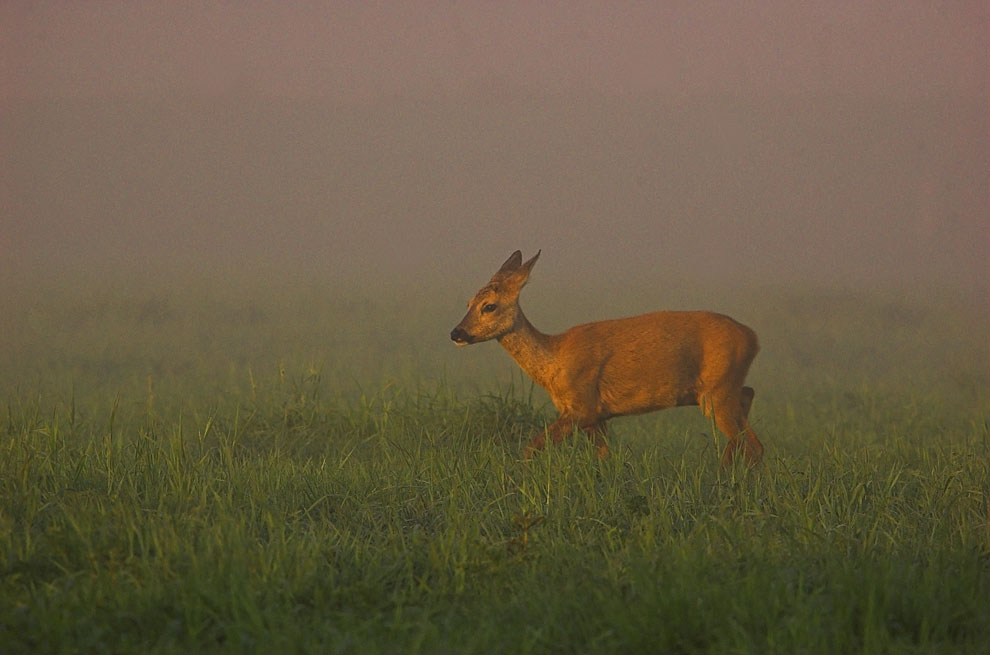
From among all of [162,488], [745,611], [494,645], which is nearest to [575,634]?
[494,645]

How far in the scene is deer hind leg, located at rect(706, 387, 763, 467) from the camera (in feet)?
27.5

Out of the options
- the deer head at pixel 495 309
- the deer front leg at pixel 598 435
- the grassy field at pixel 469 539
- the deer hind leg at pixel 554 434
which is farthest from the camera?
the deer head at pixel 495 309

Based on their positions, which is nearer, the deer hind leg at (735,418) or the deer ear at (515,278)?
the deer hind leg at (735,418)

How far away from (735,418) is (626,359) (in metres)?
0.92

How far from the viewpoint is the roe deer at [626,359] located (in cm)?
862

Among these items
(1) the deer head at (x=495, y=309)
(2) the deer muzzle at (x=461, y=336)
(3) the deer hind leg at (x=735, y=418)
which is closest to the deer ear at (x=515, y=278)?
(1) the deer head at (x=495, y=309)

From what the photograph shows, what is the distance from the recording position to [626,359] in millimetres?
8672

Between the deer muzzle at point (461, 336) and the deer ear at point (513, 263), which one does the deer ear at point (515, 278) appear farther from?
the deer muzzle at point (461, 336)

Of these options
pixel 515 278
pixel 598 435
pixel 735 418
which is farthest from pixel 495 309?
pixel 735 418

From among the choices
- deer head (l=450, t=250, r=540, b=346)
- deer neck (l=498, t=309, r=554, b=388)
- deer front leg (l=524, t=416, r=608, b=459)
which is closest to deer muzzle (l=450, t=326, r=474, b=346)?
deer head (l=450, t=250, r=540, b=346)

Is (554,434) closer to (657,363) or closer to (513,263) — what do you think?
(657,363)

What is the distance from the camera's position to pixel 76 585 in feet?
16.7

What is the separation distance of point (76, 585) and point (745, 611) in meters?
2.84

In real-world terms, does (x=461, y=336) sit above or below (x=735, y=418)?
above
